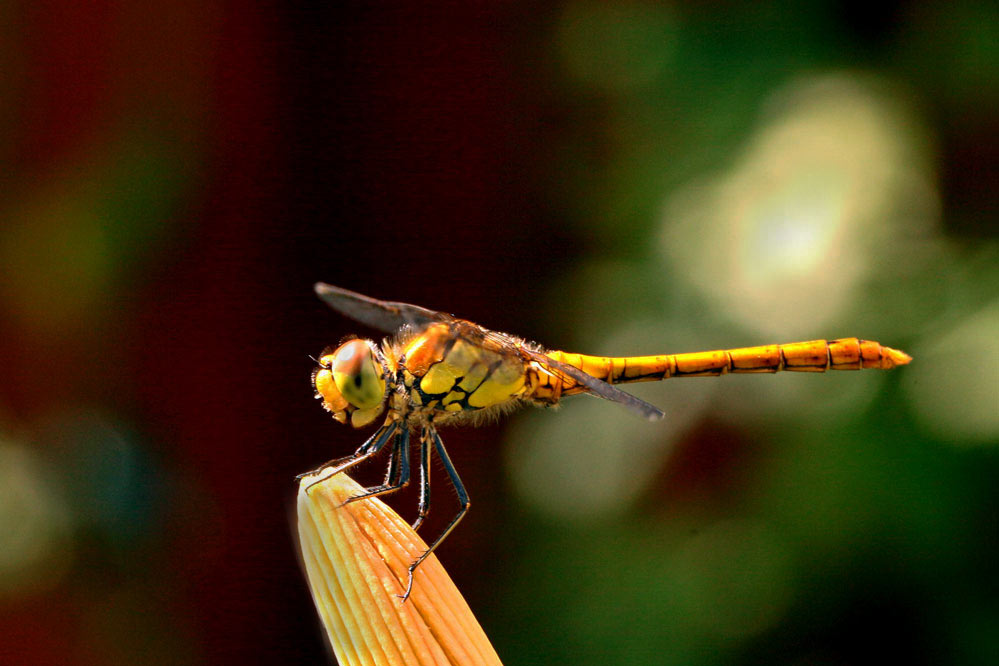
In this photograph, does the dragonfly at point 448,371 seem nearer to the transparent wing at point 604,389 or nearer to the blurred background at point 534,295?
the transparent wing at point 604,389

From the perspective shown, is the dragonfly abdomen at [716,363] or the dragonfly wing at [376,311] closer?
the dragonfly wing at [376,311]

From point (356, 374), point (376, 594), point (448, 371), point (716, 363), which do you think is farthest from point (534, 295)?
point (376, 594)

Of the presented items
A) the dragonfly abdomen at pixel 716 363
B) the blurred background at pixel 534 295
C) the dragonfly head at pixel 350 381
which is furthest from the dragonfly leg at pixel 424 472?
the blurred background at pixel 534 295

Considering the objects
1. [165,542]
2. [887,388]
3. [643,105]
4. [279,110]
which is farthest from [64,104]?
[887,388]

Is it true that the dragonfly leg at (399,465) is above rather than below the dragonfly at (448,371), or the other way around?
below

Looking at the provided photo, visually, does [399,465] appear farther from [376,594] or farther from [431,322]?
[376,594]

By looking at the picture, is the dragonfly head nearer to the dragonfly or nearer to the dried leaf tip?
the dragonfly

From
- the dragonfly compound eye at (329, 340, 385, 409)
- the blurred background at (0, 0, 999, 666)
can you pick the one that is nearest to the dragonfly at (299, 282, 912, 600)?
the dragonfly compound eye at (329, 340, 385, 409)
